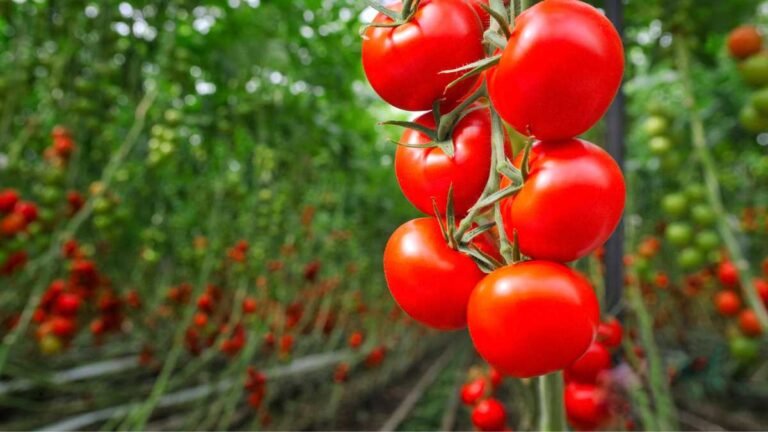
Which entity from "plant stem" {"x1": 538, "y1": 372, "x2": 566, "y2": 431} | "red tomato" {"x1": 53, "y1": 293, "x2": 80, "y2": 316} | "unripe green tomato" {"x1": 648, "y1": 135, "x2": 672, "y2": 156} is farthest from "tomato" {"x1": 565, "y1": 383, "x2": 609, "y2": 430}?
"red tomato" {"x1": 53, "y1": 293, "x2": 80, "y2": 316}

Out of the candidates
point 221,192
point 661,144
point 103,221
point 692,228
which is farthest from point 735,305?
point 103,221

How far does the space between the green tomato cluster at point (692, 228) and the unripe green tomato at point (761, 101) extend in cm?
29

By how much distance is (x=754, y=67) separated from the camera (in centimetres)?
125

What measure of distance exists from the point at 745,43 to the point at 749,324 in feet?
2.32

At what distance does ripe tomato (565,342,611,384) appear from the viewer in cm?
58

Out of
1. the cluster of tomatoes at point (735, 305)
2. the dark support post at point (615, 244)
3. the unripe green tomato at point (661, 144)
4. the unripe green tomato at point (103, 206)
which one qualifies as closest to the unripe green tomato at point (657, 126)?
the unripe green tomato at point (661, 144)

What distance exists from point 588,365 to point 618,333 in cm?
15

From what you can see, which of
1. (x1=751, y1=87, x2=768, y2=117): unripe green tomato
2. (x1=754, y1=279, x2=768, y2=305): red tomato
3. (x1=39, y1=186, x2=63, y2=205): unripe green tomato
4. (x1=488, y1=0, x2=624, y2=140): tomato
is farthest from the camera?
(x1=39, y1=186, x2=63, y2=205): unripe green tomato

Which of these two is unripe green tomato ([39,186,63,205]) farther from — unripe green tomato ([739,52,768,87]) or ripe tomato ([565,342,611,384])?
unripe green tomato ([739,52,768,87])

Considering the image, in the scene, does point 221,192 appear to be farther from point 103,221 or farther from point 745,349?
point 745,349

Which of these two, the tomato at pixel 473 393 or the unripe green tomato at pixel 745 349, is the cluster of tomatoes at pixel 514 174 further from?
the unripe green tomato at pixel 745 349

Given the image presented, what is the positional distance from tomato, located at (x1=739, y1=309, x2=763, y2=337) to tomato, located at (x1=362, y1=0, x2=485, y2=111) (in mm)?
1417

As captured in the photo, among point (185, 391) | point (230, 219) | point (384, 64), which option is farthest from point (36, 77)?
point (384, 64)

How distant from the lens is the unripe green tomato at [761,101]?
1.24 m
